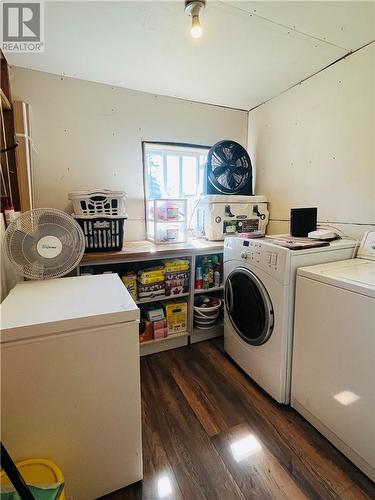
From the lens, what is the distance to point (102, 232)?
170 cm

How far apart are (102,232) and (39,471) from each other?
124cm

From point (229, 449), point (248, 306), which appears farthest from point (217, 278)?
point (229, 449)

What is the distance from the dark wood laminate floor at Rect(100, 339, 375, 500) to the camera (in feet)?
3.38

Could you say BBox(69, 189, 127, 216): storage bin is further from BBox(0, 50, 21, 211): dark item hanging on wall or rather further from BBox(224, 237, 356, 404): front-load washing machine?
BBox(224, 237, 356, 404): front-load washing machine

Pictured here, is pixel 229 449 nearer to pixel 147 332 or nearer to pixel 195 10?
Answer: pixel 147 332

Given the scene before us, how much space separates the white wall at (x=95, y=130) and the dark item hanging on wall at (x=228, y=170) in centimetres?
33

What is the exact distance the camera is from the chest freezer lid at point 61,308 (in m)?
0.80

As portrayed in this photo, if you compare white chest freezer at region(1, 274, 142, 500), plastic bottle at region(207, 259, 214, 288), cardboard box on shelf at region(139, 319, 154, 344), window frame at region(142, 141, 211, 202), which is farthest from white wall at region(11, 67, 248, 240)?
white chest freezer at region(1, 274, 142, 500)

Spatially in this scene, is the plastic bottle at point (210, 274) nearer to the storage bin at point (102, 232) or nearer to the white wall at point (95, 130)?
the white wall at point (95, 130)

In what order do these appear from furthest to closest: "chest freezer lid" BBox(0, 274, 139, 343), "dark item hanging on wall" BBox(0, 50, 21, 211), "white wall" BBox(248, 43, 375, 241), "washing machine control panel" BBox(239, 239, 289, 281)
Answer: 1. "white wall" BBox(248, 43, 375, 241)
2. "dark item hanging on wall" BBox(0, 50, 21, 211)
3. "washing machine control panel" BBox(239, 239, 289, 281)
4. "chest freezer lid" BBox(0, 274, 139, 343)

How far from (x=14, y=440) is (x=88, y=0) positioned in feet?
6.21

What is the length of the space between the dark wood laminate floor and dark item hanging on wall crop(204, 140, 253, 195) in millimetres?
1556

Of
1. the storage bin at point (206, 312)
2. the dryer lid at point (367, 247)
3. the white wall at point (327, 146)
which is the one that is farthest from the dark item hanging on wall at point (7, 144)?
the dryer lid at point (367, 247)

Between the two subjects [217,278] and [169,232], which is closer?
[169,232]
